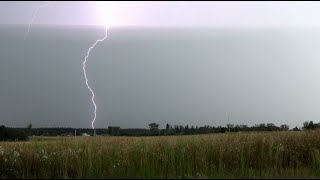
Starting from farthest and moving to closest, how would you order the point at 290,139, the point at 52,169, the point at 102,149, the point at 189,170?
the point at 290,139 → the point at 102,149 → the point at 52,169 → the point at 189,170

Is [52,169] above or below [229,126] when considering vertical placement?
below

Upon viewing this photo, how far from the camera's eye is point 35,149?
15.2 metres

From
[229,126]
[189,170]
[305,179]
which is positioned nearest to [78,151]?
[189,170]

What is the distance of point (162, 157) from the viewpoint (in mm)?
14219

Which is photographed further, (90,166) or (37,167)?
(37,167)

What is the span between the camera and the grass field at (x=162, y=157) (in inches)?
523

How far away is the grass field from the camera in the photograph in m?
13.3

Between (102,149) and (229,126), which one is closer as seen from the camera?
(102,149)

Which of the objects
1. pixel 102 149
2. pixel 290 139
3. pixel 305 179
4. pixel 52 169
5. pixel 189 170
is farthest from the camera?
pixel 290 139

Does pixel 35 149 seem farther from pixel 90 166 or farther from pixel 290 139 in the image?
pixel 290 139

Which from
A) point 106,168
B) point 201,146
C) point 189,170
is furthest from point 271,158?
point 106,168

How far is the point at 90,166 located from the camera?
13.2m

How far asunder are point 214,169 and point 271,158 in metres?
2.48

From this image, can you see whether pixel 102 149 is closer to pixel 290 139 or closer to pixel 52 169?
pixel 52 169
